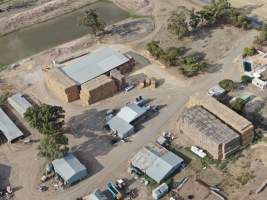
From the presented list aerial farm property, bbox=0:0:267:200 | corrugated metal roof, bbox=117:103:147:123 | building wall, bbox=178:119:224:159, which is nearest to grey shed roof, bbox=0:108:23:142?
aerial farm property, bbox=0:0:267:200

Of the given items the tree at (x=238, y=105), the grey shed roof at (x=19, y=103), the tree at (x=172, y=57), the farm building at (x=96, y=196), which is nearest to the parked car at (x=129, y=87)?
the tree at (x=172, y=57)

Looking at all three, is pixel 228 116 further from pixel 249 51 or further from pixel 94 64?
pixel 94 64

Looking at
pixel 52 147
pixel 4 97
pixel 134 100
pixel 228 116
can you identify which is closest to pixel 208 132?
pixel 228 116

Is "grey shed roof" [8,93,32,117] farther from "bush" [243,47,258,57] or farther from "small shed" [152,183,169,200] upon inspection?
"bush" [243,47,258,57]

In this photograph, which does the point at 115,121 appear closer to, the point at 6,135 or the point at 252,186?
the point at 6,135

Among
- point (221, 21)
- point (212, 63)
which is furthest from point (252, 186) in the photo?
point (221, 21)

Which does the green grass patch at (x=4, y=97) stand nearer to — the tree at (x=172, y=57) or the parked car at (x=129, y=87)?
the parked car at (x=129, y=87)
